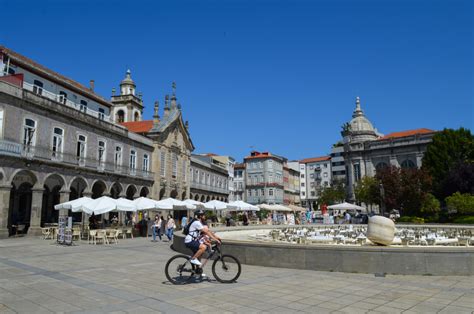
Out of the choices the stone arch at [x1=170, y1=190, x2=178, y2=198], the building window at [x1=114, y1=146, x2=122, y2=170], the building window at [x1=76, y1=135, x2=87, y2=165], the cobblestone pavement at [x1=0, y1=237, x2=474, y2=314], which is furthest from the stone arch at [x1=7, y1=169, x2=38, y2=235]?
the cobblestone pavement at [x1=0, y1=237, x2=474, y2=314]

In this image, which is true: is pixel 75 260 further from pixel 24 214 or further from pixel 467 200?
pixel 467 200

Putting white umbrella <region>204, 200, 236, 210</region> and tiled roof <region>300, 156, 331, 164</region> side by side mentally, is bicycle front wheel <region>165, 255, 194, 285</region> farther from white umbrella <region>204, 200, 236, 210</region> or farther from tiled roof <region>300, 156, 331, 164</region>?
tiled roof <region>300, 156, 331, 164</region>

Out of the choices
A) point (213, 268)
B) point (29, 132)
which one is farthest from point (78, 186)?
point (213, 268)

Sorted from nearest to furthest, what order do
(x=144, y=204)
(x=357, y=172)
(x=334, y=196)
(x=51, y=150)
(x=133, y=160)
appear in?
1. (x=144, y=204)
2. (x=51, y=150)
3. (x=133, y=160)
4. (x=357, y=172)
5. (x=334, y=196)

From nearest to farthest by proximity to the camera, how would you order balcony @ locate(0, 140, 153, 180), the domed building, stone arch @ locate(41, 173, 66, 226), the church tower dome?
balcony @ locate(0, 140, 153, 180), stone arch @ locate(41, 173, 66, 226), the domed building, the church tower dome

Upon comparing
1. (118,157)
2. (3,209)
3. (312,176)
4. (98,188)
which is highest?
(312,176)

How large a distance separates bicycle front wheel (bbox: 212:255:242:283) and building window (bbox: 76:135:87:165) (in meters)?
23.8

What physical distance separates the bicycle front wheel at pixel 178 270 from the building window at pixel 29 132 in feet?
65.9

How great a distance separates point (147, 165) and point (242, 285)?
3411cm

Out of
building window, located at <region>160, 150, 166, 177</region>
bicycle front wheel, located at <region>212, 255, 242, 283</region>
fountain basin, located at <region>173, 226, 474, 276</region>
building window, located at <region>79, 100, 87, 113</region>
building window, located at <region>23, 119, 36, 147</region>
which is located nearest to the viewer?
bicycle front wheel, located at <region>212, 255, 242, 283</region>

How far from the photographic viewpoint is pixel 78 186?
30609 millimetres

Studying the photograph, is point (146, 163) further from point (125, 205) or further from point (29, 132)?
point (125, 205)

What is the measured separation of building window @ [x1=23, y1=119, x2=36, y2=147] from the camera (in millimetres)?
24391

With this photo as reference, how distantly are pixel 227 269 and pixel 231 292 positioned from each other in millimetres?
1032
